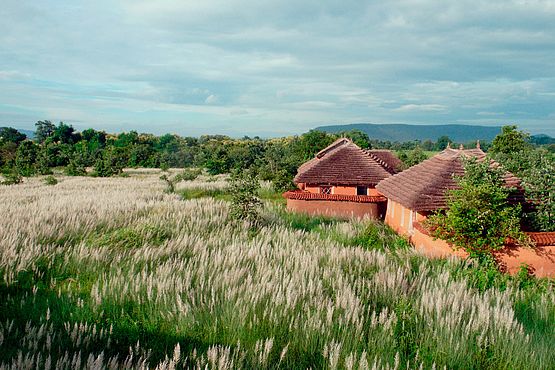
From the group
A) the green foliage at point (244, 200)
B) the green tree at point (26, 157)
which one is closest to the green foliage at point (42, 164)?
the green tree at point (26, 157)

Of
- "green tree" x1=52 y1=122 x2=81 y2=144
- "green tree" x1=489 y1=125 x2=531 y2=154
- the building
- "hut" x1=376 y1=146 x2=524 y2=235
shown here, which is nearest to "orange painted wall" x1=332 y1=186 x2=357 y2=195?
the building

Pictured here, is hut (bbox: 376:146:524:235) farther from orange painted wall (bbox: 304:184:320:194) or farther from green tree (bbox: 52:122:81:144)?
green tree (bbox: 52:122:81:144)

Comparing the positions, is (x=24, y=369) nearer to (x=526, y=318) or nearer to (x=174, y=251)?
(x=174, y=251)

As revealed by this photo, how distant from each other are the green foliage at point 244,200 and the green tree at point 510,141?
127ft

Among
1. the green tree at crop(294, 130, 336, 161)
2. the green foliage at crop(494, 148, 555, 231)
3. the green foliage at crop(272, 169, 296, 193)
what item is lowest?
the green foliage at crop(272, 169, 296, 193)

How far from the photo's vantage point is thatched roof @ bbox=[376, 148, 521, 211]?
1325cm

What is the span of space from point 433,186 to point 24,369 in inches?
510

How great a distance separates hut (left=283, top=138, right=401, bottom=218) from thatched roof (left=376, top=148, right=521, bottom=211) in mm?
2033

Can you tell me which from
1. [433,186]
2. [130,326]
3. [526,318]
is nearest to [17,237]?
[130,326]

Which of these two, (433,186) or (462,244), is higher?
(433,186)

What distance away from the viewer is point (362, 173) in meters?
21.9

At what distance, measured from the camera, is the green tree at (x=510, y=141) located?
44.6 m

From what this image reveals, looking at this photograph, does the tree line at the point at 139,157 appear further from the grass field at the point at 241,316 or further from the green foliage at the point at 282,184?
the grass field at the point at 241,316

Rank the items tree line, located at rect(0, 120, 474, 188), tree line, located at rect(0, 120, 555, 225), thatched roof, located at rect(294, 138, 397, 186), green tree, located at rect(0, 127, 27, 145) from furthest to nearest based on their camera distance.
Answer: green tree, located at rect(0, 127, 27, 145) < tree line, located at rect(0, 120, 474, 188) < thatched roof, located at rect(294, 138, 397, 186) < tree line, located at rect(0, 120, 555, 225)
